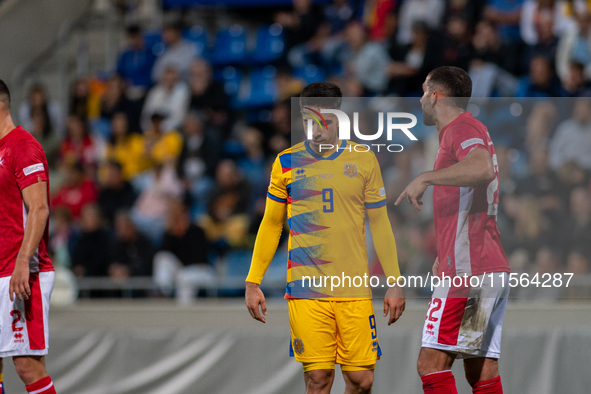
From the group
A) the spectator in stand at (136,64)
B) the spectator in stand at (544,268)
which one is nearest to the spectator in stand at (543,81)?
the spectator in stand at (544,268)

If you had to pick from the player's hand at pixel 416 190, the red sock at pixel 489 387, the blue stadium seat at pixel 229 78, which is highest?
the blue stadium seat at pixel 229 78

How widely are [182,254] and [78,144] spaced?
3224 millimetres

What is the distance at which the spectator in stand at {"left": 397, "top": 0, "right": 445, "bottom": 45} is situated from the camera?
9.09 m

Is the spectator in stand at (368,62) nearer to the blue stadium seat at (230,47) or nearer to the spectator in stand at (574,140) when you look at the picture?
the blue stadium seat at (230,47)

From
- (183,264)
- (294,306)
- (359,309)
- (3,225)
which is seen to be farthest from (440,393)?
(183,264)

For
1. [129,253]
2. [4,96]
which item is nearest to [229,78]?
[129,253]

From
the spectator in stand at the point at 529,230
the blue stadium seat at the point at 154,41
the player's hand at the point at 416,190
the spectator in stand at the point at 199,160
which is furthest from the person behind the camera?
the blue stadium seat at the point at 154,41

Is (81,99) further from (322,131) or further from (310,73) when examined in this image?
(322,131)

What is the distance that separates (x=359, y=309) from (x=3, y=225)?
2.03 m

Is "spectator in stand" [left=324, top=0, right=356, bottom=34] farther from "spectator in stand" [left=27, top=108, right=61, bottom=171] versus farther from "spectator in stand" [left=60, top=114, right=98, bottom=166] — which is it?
"spectator in stand" [left=27, top=108, right=61, bottom=171]

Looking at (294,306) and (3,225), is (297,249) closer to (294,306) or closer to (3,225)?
(294,306)

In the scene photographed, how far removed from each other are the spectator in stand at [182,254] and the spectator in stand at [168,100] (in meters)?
2.31

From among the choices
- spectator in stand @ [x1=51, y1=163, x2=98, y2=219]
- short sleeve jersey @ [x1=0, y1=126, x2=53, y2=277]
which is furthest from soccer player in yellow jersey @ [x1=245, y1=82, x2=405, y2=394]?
spectator in stand @ [x1=51, y1=163, x2=98, y2=219]

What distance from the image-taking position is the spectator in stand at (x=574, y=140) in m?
4.54
